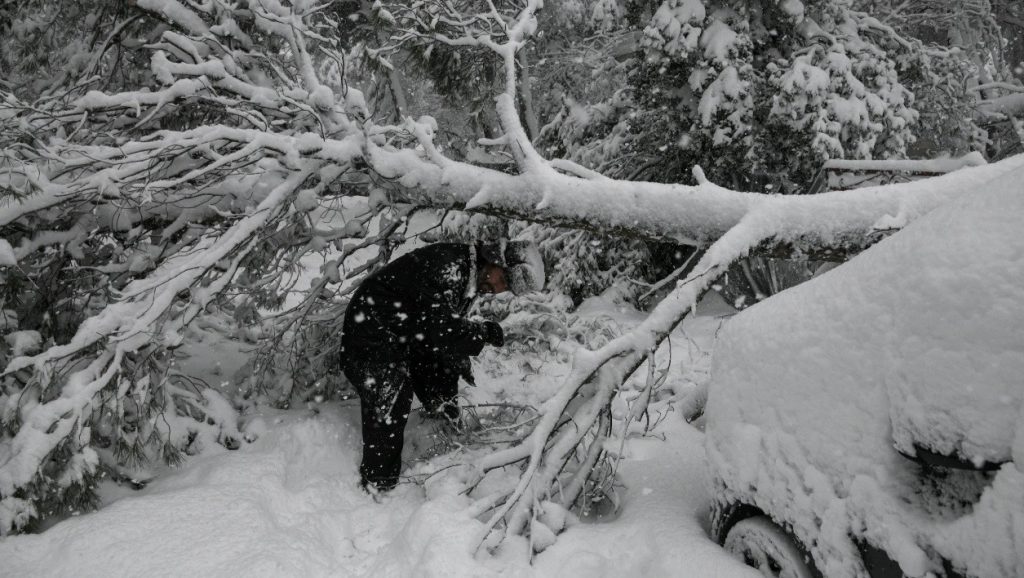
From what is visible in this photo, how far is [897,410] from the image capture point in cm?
141

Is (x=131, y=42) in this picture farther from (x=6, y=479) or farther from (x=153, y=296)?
(x=6, y=479)

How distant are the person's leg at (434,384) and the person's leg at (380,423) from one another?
0.46 meters

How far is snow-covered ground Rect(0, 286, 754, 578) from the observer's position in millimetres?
2199

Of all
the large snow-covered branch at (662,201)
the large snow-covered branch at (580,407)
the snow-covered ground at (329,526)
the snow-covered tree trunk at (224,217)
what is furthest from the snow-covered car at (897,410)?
the large snow-covered branch at (662,201)

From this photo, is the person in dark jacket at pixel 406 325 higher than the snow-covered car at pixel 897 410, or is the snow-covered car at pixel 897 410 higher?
the snow-covered car at pixel 897 410

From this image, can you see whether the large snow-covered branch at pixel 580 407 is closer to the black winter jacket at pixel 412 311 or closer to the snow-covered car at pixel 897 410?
the snow-covered car at pixel 897 410

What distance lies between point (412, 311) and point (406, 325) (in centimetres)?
10

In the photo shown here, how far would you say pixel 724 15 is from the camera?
22.9ft

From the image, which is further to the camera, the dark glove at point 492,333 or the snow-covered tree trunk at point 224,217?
the dark glove at point 492,333

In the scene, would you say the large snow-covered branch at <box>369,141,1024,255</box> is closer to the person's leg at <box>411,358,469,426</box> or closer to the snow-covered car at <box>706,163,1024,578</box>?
the person's leg at <box>411,358,469,426</box>

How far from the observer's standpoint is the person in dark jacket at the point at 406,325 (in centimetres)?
346

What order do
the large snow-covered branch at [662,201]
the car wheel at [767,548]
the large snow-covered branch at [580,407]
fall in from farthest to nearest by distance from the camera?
the large snow-covered branch at [662,201]
the large snow-covered branch at [580,407]
the car wheel at [767,548]

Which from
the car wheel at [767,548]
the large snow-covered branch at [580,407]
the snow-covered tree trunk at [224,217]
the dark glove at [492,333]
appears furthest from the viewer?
the dark glove at [492,333]

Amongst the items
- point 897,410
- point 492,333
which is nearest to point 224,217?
point 492,333
